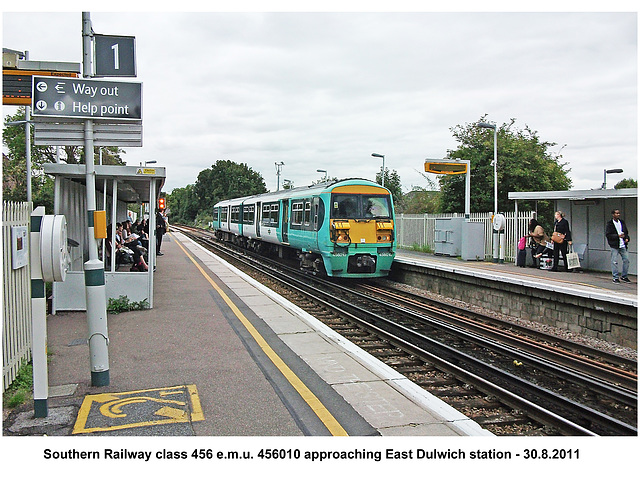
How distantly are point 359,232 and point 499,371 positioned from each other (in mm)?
7906

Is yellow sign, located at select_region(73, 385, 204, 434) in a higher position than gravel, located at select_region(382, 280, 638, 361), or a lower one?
higher

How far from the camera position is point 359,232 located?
14.6m

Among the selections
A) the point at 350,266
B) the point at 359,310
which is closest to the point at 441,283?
the point at 350,266

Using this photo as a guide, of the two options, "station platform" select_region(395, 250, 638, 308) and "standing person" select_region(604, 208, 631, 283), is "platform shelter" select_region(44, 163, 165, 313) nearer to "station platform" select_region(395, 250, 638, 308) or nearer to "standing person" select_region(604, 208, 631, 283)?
"station platform" select_region(395, 250, 638, 308)

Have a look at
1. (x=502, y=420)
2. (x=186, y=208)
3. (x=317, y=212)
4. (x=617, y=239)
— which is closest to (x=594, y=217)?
(x=617, y=239)

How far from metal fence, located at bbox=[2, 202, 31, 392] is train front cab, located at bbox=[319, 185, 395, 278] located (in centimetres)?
900

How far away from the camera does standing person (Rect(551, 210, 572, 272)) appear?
47.2 ft

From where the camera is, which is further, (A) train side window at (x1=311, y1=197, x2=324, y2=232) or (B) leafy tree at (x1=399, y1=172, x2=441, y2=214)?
(B) leafy tree at (x1=399, y1=172, x2=441, y2=214)

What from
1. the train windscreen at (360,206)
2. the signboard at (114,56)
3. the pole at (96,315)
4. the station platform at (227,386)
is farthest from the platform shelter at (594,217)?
the pole at (96,315)

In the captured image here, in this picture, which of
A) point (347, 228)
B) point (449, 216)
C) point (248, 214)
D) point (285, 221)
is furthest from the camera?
point (248, 214)

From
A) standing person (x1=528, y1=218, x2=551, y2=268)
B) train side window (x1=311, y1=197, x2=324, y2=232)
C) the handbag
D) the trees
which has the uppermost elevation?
the trees

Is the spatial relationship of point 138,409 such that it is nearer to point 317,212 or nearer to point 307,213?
point 317,212

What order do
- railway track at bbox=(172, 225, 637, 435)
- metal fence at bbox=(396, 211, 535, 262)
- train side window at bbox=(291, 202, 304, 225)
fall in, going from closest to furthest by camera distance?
railway track at bbox=(172, 225, 637, 435), train side window at bbox=(291, 202, 304, 225), metal fence at bbox=(396, 211, 535, 262)

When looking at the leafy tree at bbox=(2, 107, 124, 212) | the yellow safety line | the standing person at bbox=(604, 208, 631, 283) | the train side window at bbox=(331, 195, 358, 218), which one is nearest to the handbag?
the standing person at bbox=(604, 208, 631, 283)
